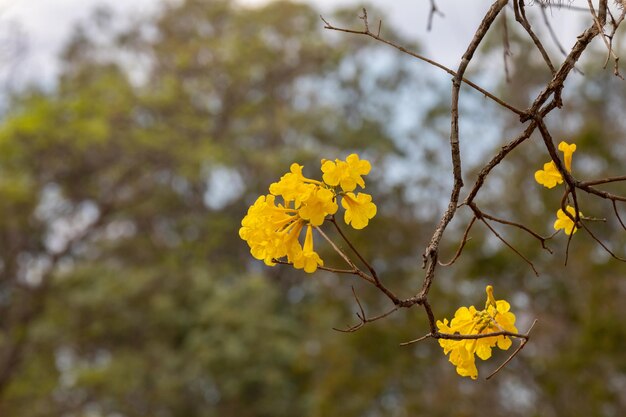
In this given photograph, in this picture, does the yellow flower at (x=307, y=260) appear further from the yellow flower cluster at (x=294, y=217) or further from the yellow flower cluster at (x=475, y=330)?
the yellow flower cluster at (x=475, y=330)

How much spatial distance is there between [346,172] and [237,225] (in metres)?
10.8

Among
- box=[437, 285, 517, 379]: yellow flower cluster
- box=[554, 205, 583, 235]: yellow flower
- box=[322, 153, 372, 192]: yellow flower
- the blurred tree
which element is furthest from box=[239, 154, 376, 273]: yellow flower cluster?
the blurred tree

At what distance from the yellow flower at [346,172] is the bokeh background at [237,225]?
13.7 feet

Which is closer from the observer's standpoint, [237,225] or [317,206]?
[317,206]

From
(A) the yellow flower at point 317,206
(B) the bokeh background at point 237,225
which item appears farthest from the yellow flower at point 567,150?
(B) the bokeh background at point 237,225

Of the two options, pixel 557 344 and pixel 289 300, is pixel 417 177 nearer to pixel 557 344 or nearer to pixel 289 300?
pixel 289 300

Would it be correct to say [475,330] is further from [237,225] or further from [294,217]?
[237,225]

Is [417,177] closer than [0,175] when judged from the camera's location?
No

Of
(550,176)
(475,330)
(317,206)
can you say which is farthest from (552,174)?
(317,206)

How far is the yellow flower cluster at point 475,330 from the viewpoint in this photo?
887mm

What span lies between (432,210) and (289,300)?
8.35 ft

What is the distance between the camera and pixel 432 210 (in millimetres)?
9578

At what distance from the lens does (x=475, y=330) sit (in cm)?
91

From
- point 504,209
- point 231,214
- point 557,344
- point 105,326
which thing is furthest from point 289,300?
point 557,344
